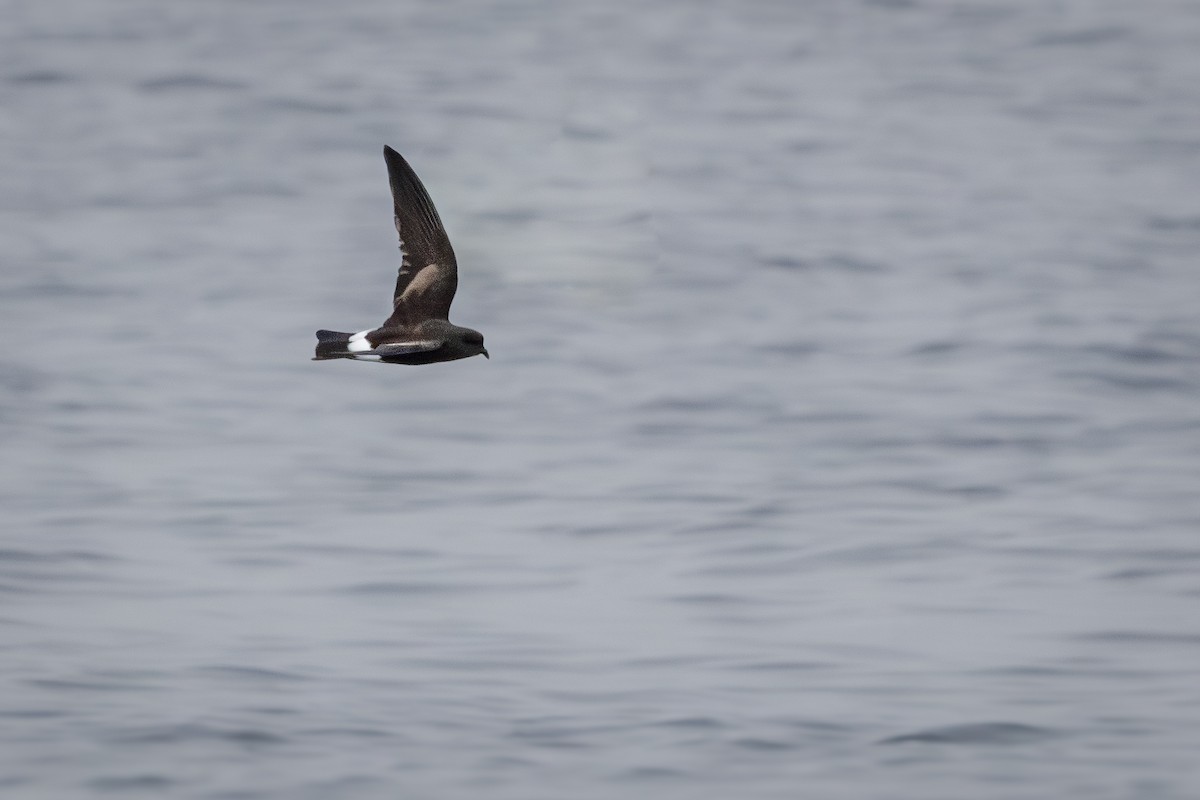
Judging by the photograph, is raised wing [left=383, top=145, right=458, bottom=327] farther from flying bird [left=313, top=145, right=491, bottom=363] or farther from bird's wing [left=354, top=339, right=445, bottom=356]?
bird's wing [left=354, top=339, right=445, bottom=356]

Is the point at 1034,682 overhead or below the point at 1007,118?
below

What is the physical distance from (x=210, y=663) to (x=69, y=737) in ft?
4.22

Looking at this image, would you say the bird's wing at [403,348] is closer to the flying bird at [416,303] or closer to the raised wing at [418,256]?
the flying bird at [416,303]

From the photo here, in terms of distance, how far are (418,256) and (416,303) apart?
0.87 feet

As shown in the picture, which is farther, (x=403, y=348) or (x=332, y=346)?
(x=332, y=346)

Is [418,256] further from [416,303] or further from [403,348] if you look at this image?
[403,348]

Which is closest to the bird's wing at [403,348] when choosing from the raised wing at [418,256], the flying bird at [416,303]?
the flying bird at [416,303]

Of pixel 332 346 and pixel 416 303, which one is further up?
pixel 416 303

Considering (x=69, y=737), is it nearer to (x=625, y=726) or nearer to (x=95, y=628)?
(x=95, y=628)

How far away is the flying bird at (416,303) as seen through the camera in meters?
8.23

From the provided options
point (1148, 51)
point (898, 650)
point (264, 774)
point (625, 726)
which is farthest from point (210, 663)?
point (1148, 51)

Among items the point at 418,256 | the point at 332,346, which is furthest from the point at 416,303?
the point at 332,346

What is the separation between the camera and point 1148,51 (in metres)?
30.2

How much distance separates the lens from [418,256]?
890cm
